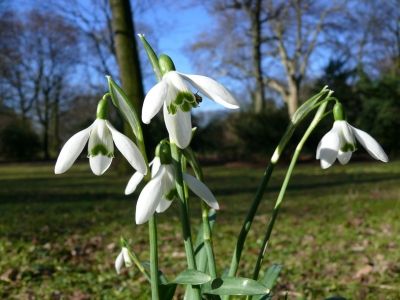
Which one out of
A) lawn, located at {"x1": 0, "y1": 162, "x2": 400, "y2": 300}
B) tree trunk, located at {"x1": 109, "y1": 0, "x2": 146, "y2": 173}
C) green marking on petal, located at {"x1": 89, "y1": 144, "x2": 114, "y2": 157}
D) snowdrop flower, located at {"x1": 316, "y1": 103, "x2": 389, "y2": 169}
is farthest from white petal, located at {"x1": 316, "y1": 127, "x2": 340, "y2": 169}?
tree trunk, located at {"x1": 109, "y1": 0, "x2": 146, "y2": 173}

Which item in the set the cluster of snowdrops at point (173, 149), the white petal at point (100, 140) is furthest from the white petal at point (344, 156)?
the white petal at point (100, 140)

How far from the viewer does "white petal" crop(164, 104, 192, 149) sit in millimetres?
1017

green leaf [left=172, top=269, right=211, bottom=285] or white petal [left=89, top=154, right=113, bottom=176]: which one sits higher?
white petal [left=89, top=154, right=113, bottom=176]

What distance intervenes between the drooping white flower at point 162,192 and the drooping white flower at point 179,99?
10 cm

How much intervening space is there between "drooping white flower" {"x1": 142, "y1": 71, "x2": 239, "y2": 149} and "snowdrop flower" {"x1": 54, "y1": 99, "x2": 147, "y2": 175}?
0.30ft

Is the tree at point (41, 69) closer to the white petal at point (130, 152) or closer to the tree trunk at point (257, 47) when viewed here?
the tree trunk at point (257, 47)

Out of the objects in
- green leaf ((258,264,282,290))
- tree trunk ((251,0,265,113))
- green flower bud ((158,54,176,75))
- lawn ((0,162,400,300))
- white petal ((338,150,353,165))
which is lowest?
lawn ((0,162,400,300))

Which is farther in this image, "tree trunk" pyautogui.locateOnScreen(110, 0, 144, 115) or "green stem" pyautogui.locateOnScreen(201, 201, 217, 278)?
"tree trunk" pyautogui.locateOnScreen(110, 0, 144, 115)

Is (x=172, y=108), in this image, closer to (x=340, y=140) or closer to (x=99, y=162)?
(x=99, y=162)

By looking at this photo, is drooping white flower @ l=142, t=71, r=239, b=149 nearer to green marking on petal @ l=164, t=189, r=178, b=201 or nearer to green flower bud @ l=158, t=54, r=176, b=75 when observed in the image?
green flower bud @ l=158, t=54, r=176, b=75

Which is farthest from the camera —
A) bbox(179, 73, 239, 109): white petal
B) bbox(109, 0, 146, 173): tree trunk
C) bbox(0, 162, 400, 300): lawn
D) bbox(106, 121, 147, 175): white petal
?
bbox(109, 0, 146, 173): tree trunk

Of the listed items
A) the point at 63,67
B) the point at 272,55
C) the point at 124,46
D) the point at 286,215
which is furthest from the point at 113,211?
the point at 63,67

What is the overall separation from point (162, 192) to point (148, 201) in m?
0.05

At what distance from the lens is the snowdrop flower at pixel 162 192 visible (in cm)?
104
